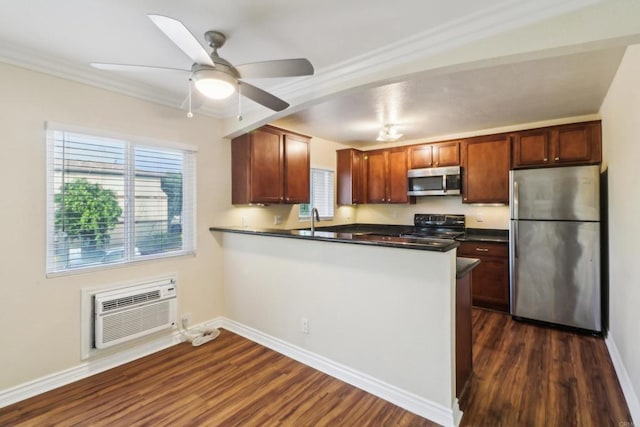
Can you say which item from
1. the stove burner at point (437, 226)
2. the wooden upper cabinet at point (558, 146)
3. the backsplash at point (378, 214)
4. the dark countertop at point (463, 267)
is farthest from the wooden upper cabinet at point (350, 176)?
the dark countertop at point (463, 267)

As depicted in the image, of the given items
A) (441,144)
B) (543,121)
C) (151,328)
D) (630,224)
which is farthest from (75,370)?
(543,121)

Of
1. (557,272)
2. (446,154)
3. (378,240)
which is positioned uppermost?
(446,154)

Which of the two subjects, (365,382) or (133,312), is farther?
(133,312)

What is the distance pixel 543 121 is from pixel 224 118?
3932 millimetres

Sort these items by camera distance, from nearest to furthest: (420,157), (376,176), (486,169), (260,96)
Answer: (260,96), (486,169), (420,157), (376,176)

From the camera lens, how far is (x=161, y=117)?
2.96m

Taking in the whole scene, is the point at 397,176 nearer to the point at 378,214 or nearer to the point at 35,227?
the point at 378,214

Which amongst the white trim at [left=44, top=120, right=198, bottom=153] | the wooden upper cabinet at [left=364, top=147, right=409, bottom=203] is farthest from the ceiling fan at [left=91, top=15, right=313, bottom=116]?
the wooden upper cabinet at [left=364, top=147, right=409, bottom=203]

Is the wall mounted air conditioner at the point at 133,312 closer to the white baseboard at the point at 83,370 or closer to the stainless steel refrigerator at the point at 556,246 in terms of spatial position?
the white baseboard at the point at 83,370

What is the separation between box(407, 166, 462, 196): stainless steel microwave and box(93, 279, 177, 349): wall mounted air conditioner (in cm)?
359

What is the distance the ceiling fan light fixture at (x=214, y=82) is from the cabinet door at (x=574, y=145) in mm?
3782

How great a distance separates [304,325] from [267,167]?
71.2 inches

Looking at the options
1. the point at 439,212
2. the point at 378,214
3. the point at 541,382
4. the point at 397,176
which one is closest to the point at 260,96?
the point at 541,382

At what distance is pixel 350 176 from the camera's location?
5180mm
